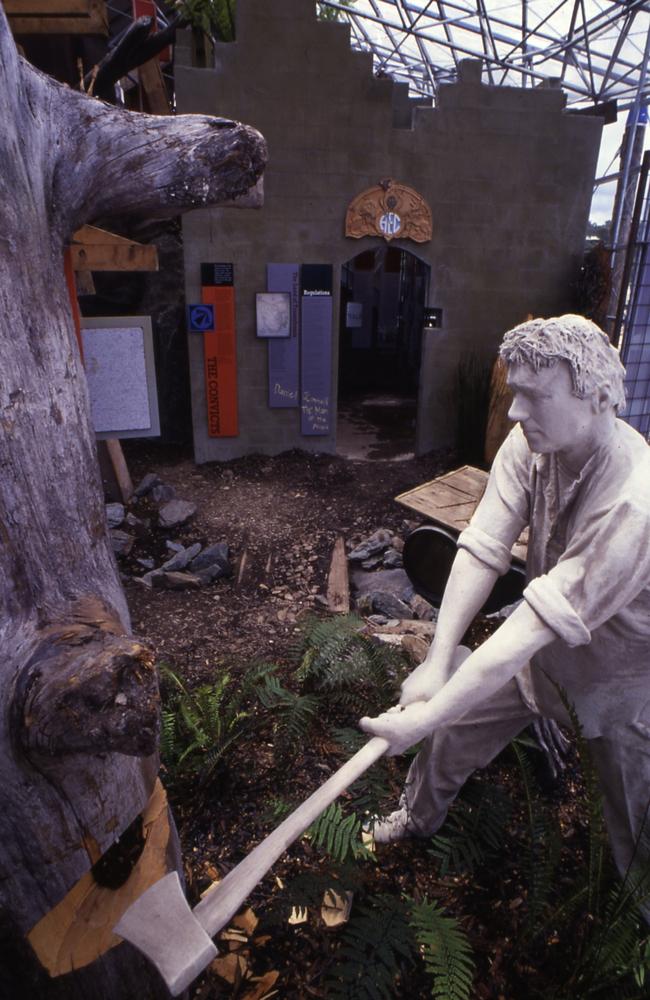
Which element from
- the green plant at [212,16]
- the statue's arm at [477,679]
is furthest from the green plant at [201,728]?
the green plant at [212,16]

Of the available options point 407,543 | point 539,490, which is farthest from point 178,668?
point 539,490

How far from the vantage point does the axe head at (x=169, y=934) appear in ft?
4.10

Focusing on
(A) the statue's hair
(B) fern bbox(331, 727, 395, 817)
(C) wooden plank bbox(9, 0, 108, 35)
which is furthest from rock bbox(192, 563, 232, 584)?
(C) wooden plank bbox(9, 0, 108, 35)

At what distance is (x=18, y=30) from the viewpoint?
13.3ft

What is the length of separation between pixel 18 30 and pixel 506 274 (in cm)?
523

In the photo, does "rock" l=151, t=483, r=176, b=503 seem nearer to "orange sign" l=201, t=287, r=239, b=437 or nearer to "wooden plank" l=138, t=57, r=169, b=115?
"orange sign" l=201, t=287, r=239, b=437

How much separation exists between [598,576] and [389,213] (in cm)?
619

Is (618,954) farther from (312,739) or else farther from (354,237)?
(354,237)

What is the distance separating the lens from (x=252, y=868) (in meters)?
1.37

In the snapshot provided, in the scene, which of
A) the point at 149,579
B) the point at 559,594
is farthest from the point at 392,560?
the point at 559,594

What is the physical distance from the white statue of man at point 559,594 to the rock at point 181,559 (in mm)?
3078

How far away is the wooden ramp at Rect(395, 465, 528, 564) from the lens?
4.03m

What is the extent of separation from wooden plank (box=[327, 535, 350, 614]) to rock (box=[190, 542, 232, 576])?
82cm

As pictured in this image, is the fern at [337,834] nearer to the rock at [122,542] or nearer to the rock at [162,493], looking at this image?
the rock at [122,542]
